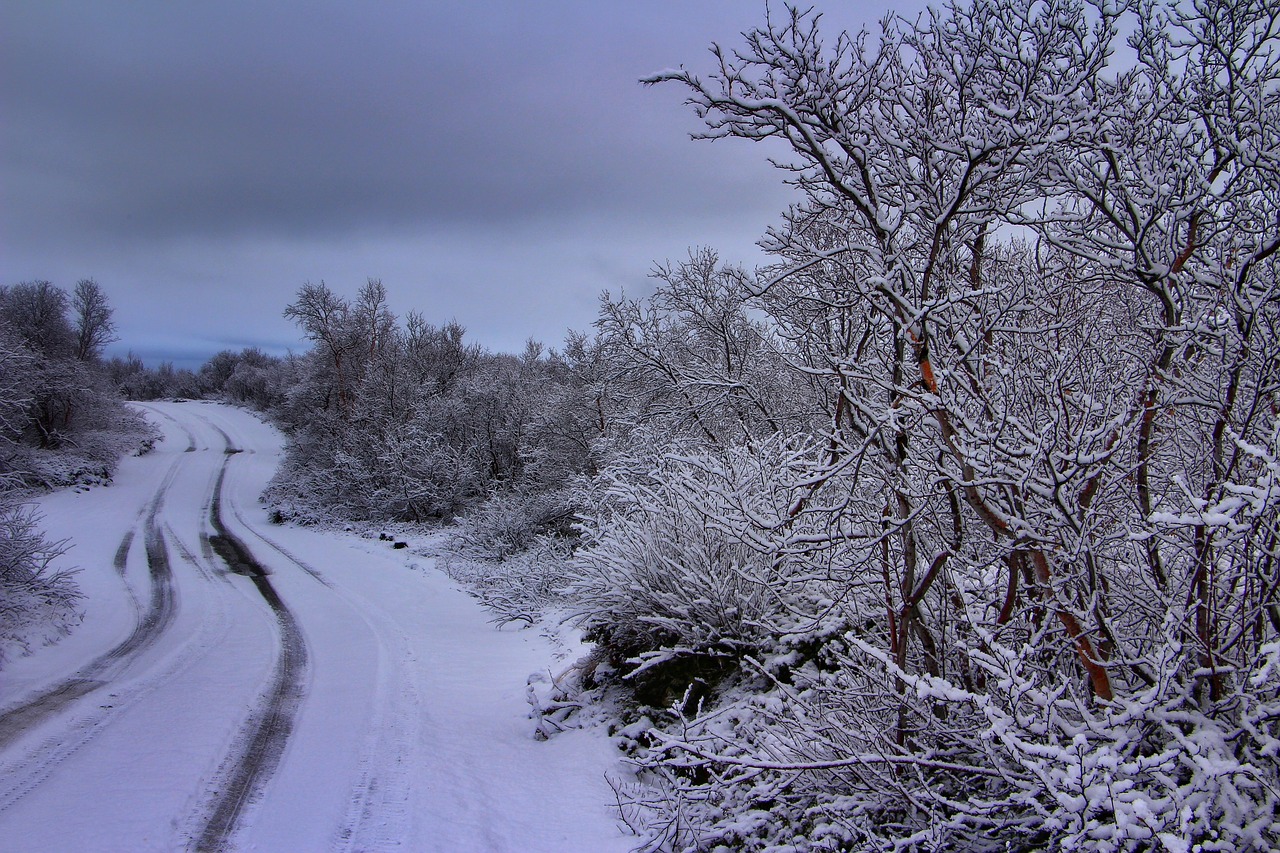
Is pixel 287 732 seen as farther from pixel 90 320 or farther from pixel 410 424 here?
pixel 90 320

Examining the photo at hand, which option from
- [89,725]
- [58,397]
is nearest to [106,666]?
[89,725]

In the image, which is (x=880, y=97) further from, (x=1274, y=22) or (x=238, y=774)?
(x=238, y=774)

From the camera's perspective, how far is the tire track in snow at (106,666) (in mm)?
5836

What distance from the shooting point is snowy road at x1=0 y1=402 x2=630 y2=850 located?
3.98m

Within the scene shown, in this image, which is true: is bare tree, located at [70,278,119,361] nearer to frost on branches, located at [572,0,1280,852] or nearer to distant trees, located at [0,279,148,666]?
distant trees, located at [0,279,148,666]

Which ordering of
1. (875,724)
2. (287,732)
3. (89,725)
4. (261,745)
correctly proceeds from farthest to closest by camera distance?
1. (89,725)
2. (287,732)
3. (261,745)
4. (875,724)

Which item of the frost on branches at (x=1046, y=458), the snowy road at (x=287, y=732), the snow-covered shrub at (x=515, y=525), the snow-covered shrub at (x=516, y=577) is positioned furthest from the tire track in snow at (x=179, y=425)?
the frost on branches at (x=1046, y=458)

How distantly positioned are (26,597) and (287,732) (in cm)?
713

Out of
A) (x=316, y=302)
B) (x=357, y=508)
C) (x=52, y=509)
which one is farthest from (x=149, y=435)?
(x=357, y=508)

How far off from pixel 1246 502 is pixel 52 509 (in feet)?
92.0

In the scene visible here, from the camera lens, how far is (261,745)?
5.20m

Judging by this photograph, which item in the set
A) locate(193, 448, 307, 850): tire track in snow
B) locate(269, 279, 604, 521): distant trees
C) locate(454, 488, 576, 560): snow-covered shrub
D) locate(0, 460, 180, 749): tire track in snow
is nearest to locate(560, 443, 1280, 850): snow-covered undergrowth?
locate(193, 448, 307, 850): tire track in snow

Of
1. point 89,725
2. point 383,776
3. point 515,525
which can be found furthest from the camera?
point 515,525

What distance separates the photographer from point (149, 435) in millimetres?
36750
